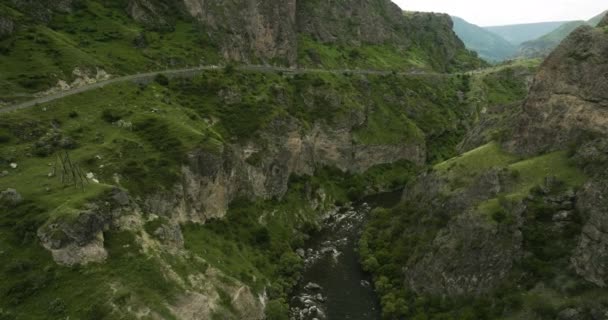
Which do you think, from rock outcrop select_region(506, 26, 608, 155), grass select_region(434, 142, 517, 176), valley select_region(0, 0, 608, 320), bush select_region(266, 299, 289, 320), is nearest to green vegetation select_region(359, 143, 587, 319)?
grass select_region(434, 142, 517, 176)

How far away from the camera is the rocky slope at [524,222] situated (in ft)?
220

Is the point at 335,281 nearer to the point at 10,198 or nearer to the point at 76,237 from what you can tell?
the point at 76,237

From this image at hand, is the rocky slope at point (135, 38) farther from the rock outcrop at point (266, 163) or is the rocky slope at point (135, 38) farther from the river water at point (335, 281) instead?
the river water at point (335, 281)

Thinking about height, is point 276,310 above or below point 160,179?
below

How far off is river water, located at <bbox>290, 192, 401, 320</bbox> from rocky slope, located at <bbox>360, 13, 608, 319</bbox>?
3251 mm

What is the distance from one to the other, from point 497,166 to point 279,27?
109 metres

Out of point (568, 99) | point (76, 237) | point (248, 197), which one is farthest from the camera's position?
point (248, 197)

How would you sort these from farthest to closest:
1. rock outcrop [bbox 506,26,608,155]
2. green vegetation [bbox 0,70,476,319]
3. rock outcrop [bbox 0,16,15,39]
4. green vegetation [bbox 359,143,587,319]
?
rock outcrop [bbox 0,16,15,39] < rock outcrop [bbox 506,26,608,155] < green vegetation [bbox 359,143,587,319] < green vegetation [bbox 0,70,476,319]

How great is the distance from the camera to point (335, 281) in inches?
3455

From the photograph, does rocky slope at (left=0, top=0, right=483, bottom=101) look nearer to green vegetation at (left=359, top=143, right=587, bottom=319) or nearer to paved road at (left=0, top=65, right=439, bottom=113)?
paved road at (left=0, top=65, right=439, bottom=113)

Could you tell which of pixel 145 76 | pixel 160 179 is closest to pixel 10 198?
pixel 160 179

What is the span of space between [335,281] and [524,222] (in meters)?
32.4

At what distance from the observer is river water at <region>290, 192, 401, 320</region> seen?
7781 centimetres

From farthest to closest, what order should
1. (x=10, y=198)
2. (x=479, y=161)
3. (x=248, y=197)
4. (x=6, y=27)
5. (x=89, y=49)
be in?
(x=89, y=49), (x=6, y=27), (x=248, y=197), (x=479, y=161), (x=10, y=198)
